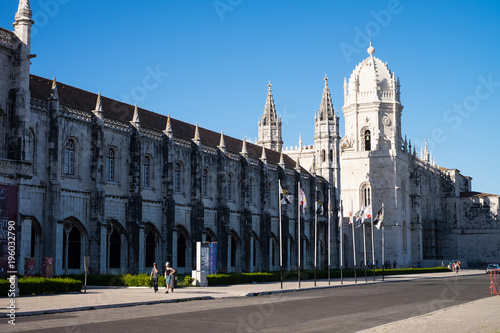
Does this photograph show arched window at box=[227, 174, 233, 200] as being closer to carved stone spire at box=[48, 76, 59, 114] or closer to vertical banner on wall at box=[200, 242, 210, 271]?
vertical banner on wall at box=[200, 242, 210, 271]

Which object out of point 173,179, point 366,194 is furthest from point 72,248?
point 366,194

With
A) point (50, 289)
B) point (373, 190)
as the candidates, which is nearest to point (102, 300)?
point (50, 289)

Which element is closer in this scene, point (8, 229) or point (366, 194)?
point (8, 229)

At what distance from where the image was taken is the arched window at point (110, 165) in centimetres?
4509

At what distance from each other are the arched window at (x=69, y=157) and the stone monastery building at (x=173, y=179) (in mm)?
90

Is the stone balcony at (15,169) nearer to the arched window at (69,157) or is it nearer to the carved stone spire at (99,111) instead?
the arched window at (69,157)

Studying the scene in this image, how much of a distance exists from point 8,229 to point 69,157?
9.40 m

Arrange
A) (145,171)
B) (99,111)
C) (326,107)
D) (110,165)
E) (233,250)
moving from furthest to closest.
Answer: (326,107) < (233,250) < (145,171) < (110,165) < (99,111)

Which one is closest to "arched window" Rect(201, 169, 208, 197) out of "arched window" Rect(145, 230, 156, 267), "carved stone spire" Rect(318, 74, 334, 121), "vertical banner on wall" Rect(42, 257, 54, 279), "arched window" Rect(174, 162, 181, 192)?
"arched window" Rect(174, 162, 181, 192)

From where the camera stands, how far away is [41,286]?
29953 millimetres

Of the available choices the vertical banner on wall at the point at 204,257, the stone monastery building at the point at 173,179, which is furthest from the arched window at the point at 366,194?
the vertical banner on wall at the point at 204,257

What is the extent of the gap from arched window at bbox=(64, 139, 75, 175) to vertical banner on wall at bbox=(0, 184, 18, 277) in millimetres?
7114

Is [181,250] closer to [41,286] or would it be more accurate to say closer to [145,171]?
[145,171]

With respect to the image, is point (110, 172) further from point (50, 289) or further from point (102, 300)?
point (102, 300)
